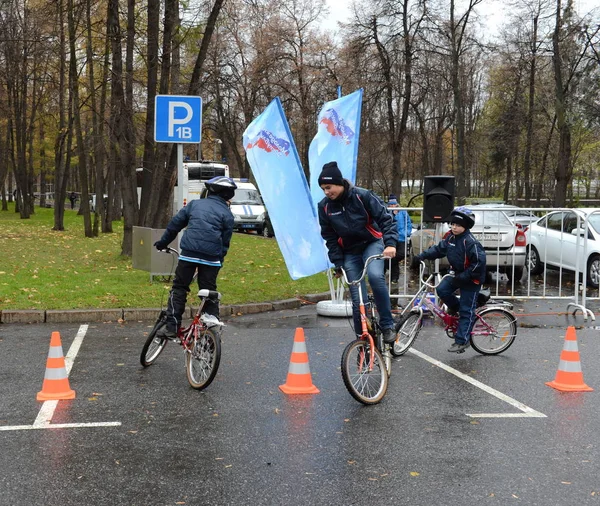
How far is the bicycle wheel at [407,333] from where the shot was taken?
8.22 metres

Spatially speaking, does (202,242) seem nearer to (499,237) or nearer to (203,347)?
(203,347)

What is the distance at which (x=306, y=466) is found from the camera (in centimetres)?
484

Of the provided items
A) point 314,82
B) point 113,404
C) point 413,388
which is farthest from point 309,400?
point 314,82

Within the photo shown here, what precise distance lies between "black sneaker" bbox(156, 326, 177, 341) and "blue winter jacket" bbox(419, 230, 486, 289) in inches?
109

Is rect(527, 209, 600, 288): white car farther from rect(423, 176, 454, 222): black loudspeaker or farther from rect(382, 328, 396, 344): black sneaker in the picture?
rect(382, 328, 396, 344): black sneaker

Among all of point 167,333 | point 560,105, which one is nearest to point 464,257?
point 167,333

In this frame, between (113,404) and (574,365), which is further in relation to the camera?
(574,365)

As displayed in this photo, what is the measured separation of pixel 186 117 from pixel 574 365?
20.6 feet

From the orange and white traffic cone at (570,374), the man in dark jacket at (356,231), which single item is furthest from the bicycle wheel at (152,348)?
the orange and white traffic cone at (570,374)

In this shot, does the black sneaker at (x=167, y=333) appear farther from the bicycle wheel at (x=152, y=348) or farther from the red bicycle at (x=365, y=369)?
the red bicycle at (x=365, y=369)

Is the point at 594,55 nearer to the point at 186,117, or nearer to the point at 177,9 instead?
the point at 177,9

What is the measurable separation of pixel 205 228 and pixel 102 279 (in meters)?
7.31

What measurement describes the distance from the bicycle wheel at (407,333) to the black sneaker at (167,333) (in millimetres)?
2350

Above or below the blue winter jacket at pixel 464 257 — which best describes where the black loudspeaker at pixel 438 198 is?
above
